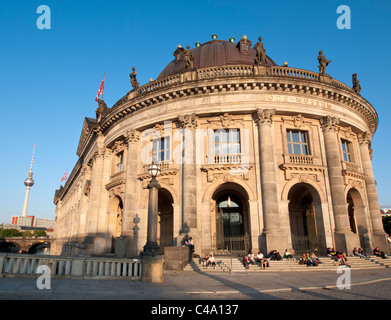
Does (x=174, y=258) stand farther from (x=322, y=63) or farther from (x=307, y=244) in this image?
(x=322, y=63)

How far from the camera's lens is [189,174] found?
19.3 meters

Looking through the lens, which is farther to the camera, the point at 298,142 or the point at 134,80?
the point at 134,80

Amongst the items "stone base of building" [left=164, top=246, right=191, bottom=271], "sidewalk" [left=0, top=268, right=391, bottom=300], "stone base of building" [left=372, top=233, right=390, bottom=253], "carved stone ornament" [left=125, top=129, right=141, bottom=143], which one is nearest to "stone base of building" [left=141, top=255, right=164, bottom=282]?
"sidewalk" [left=0, top=268, right=391, bottom=300]

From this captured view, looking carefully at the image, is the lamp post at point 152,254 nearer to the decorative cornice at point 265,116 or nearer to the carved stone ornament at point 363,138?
the decorative cornice at point 265,116

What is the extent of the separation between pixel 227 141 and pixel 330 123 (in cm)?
795

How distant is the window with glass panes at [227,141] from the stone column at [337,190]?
6764 millimetres

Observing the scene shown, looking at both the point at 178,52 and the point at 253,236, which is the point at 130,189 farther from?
the point at 178,52

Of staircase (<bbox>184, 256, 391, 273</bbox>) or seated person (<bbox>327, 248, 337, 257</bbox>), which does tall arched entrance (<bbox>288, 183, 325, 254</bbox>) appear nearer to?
seated person (<bbox>327, 248, 337, 257</bbox>)

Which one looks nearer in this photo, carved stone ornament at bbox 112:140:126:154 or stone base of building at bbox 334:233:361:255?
stone base of building at bbox 334:233:361:255

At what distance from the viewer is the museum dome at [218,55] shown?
29.0 meters

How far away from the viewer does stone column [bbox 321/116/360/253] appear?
59.2ft

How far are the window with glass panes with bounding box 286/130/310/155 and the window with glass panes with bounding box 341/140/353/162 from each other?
4.39m

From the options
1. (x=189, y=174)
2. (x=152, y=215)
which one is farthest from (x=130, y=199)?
(x=152, y=215)
